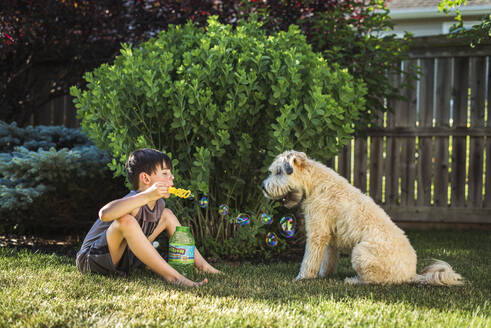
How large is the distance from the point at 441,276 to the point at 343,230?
836 millimetres

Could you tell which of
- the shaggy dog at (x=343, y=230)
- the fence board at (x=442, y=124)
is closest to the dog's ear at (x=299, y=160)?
the shaggy dog at (x=343, y=230)

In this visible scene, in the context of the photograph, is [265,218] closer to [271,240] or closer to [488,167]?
[271,240]

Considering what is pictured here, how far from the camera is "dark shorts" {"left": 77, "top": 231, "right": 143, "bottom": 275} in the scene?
3977 mm

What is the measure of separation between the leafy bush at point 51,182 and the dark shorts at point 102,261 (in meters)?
1.56

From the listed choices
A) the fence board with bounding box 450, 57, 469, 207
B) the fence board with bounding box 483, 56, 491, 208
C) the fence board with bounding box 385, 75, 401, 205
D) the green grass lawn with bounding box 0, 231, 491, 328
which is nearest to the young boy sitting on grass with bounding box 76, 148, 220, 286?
the green grass lawn with bounding box 0, 231, 491, 328

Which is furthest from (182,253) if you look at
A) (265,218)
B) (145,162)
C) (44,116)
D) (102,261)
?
(44,116)

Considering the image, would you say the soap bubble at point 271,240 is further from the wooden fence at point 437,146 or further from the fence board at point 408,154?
the fence board at point 408,154

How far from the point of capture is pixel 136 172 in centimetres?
410

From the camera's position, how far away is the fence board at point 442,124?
7.84 metres

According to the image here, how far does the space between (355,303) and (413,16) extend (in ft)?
33.8

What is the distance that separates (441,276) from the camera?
3.73m

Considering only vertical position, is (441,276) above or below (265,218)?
below

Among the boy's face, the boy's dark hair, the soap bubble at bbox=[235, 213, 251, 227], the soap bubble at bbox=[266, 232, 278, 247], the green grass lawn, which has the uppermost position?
the boy's dark hair

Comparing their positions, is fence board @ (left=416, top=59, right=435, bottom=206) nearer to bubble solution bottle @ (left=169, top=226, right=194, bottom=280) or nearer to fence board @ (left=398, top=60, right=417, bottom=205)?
fence board @ (left=398, top=60, right=417, bottom=205)
